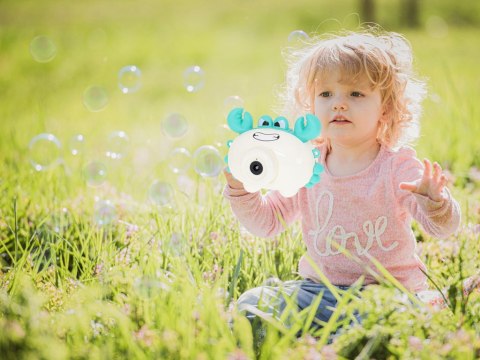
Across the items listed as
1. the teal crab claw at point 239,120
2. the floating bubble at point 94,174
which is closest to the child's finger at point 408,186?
the teal crab claw at point 239,120

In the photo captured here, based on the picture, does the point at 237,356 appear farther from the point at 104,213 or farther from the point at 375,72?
the point at 104,213

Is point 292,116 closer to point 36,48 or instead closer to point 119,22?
point 36,48

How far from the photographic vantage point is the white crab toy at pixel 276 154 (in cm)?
197

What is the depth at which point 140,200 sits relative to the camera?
138 inches

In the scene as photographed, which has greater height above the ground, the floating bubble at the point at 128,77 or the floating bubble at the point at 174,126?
the floating bubble at the point at 128,77

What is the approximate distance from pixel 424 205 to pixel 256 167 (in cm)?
55

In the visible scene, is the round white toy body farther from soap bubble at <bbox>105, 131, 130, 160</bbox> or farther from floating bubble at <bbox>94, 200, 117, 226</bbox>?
soap bubble at <bbox>105, 131, 130, 160</bbox>

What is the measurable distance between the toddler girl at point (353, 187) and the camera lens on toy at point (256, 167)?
0.81 ft

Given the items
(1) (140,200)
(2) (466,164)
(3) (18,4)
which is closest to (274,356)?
(1) (140,200)

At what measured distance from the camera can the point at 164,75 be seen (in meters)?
10.8

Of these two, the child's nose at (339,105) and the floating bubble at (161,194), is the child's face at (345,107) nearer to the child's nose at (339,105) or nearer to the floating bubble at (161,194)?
the child's nose at (339,105)

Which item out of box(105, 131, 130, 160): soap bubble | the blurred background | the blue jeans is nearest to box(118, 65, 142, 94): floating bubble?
the blurred background

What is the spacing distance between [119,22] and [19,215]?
45.7 feet

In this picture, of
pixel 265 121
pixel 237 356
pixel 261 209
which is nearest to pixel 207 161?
pixel 261 209
